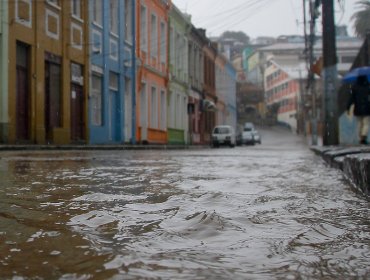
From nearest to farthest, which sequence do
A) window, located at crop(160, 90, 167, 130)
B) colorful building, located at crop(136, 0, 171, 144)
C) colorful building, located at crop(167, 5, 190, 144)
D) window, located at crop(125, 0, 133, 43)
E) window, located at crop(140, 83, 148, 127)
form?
1. window, located at crop(125, 0, 133, 43)
2. colorful building, located at crop(136, 0, 171, 144)
3. window, located at crop(140, 83, 148, 127)
4. window, located at crop(160, 90, 167, 130)
5. colorful building, located at crop(167, 5, 190, 144)

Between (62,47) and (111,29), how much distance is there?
10.3ft

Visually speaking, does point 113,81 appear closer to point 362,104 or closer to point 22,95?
point 22,95

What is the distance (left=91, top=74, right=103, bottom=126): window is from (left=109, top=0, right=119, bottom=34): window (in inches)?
69.9

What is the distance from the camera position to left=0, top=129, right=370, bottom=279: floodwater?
1.44 metres

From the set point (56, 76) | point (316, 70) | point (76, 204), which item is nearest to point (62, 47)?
point (56, 76)

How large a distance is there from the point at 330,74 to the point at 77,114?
7676 mm

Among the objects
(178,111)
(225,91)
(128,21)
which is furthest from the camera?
(225,91)

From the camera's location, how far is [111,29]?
1741cm

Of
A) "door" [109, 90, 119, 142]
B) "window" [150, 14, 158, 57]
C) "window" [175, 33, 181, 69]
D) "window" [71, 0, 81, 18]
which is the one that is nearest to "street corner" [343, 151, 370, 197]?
"window" [71, 0, 81, 18]

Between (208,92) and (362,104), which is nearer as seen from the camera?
(362,104)

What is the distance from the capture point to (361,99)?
1308 cm

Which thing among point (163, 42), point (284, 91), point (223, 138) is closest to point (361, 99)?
point (163, 42)

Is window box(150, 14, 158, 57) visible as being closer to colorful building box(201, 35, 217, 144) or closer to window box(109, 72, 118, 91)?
window box(109, 72, 118, 91)

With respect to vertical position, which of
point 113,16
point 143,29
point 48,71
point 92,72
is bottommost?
point 48,71
